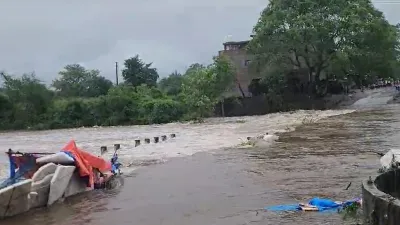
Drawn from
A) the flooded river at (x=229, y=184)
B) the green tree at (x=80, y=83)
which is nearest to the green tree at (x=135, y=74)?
the green tree at (x=80, y=83)

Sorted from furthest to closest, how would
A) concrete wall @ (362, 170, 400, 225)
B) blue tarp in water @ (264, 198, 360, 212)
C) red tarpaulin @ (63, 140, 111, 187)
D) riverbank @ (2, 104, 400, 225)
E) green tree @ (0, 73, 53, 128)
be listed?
green tree @ (0, 73, 53, 128)
red tarpaulin @ (63, 140, 111, 187)
riverbank @ (2, 104, 400, 225)
blue tarp in water @ (264, 198, 360, 212)
concrete wall @ (362, 170, 400, 225)

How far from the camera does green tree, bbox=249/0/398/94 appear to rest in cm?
5019

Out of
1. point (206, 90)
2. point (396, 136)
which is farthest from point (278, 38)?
point (396, 136)

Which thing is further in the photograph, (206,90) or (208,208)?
(206,90)

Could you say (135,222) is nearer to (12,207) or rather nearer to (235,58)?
(12,207)

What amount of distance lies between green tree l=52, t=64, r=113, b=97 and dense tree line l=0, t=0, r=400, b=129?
12.5 m

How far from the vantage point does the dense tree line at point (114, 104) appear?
5316cm

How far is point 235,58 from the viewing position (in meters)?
63.6

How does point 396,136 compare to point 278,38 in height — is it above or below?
below

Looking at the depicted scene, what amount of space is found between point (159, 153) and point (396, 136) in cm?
1105

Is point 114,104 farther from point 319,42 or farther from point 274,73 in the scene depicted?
point 319,42

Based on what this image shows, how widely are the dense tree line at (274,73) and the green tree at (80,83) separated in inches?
491

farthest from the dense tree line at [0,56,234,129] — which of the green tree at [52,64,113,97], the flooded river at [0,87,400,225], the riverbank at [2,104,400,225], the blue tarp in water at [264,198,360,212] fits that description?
the blue tarp in water at [264,198,360,212]

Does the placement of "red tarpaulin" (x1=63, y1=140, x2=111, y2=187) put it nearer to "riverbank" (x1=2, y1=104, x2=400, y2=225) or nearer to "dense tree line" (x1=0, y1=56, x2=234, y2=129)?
"riverbank" (x1=2, y1=104, x2=400, y2=225)
